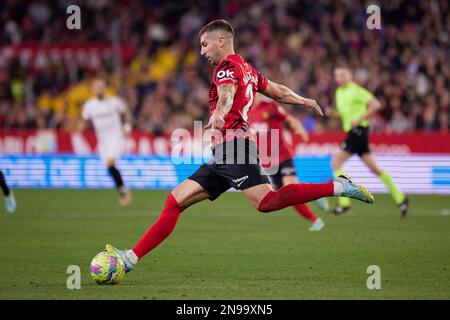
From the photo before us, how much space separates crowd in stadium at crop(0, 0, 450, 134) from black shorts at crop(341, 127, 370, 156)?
713cm

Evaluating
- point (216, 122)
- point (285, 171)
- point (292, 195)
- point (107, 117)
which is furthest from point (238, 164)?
point (107, 117)

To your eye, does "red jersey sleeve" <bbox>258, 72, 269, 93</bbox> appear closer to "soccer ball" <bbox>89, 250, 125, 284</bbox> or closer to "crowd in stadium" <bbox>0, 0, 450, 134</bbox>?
"soccer ball" <bbox>89, 250, 125, 284</bbox>

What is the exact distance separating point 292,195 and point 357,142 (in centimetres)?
753

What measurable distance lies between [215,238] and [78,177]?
10603 millimetres

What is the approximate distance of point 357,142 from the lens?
15.4 meters

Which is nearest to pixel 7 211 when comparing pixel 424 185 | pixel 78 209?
pixel 78 209

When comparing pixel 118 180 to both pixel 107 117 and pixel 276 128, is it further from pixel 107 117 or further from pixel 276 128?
pixel 276 128

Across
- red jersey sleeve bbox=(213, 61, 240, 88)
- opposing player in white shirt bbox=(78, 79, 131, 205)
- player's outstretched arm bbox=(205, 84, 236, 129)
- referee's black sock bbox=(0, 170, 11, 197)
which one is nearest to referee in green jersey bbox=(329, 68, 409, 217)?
opposing player in white shirt bbox=(78, 79, 131, 205)

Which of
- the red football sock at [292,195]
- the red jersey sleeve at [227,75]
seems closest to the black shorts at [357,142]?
the red football sock at [292,195]

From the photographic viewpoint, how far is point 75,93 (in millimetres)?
26500

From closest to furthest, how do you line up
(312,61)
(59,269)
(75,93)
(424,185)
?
(59,269) → (424,185) → (312,61) → (75,93)

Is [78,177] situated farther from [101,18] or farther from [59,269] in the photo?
[59,269]

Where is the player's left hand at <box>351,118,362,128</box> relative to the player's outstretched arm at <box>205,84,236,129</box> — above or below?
above

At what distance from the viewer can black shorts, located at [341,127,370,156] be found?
1538 centimetres
